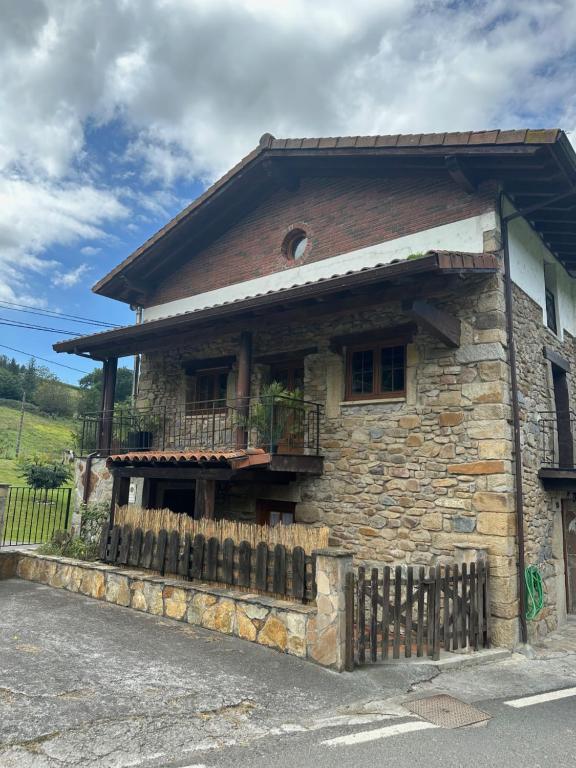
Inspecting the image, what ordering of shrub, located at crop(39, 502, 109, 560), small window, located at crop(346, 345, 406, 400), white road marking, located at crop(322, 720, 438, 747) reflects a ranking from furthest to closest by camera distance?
shrub, located at crop(39, 502, 109, 560) < small window, located at crop(346, 345, 406, 400) < white road marking, located at crop(322, 720, 438, 747)

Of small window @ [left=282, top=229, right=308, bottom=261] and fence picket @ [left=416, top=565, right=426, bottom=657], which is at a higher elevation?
small window @ [left=282, top=229, right=308, bottom=261]

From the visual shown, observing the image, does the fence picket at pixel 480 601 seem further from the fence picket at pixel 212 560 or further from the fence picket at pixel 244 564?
the fence picket at pixel 212 560

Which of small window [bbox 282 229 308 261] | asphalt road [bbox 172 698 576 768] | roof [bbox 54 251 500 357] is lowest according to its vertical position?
asphalt road [bbox 172 698 576 768]

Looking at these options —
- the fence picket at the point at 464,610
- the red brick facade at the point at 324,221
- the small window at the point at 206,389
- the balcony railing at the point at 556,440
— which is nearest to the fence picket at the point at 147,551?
the small window at the point at 206,389

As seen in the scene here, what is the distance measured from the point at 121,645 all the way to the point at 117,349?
6732 millimetres

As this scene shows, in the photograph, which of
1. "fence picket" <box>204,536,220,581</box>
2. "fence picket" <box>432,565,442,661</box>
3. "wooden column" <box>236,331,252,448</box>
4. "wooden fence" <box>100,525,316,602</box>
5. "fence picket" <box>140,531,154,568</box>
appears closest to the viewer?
"fence picket" <box>432,565,442,661</box>

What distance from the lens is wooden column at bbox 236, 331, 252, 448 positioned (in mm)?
9070

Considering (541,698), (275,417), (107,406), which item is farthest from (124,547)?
(541,698)

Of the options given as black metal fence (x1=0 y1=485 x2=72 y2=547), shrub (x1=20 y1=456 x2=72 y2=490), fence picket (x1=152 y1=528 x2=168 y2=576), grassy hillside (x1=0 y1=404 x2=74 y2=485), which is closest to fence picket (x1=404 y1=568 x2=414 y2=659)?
fence picket (x1=152 y1=528 x2=168 y2=576)

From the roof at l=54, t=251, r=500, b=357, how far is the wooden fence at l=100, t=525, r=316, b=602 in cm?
351

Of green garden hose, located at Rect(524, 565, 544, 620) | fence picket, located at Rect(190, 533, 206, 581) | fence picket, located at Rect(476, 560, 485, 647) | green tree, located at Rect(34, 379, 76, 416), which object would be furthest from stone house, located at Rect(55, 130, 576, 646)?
green tree, located at Rect(34, 379, 76, 416)

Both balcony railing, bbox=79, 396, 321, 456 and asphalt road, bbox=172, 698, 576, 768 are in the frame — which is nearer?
asphalt road, bbox=172, 698, 576, 768

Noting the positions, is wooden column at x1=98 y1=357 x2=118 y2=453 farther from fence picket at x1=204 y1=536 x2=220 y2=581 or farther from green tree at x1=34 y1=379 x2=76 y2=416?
green tree at x1=34 y1=379 x2=76 y2=416

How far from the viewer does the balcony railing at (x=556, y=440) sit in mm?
8922
